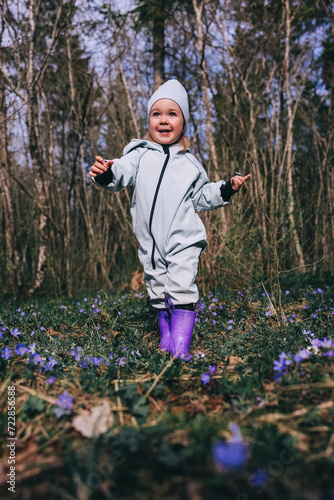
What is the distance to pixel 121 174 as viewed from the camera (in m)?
2.43

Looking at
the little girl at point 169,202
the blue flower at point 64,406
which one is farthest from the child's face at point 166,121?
the blue flower at point 64,406

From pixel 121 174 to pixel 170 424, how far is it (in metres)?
1.67

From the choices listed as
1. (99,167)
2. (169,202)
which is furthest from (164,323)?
(99,167)

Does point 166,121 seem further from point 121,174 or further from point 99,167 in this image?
point 99,167

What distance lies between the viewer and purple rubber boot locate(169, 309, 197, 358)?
231cm

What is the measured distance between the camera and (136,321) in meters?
3.12

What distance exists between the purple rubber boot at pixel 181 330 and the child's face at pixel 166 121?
4.01 feet

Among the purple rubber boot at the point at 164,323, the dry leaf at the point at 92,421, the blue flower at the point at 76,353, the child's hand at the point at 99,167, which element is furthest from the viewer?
the purple rubber boot at the point at 164,323

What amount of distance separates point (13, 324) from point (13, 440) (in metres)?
1.95

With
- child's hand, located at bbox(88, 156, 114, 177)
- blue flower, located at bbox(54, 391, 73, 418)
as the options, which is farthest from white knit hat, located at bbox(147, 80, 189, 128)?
blue flower, located at bbox(54, 391, 73, 418)

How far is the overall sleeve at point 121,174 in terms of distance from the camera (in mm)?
2324

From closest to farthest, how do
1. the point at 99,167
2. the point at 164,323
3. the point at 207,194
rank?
1. the point at 99,167
2. the point at 164,323
3. the point at 207,194

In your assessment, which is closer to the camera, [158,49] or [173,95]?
[173,95]

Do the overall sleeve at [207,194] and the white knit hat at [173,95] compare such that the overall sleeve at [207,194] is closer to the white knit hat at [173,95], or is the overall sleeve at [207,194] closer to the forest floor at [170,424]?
the white knit hat at [173,95]
